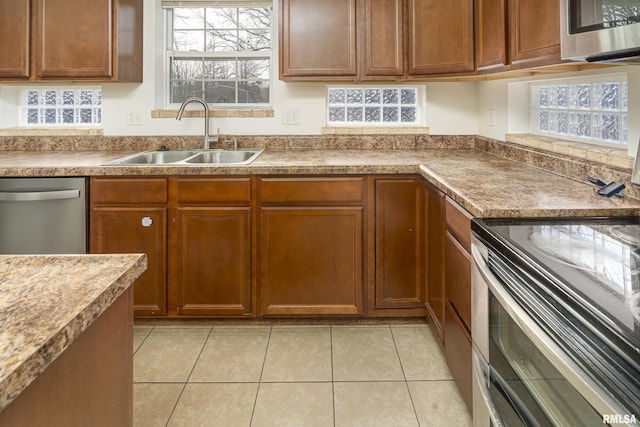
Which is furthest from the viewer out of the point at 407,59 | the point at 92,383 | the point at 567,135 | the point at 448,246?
the point at 407,59

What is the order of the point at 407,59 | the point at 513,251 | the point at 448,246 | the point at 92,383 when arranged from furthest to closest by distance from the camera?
the point at 407,59 < the point at 448,246 < the point at 513,251 < the point at 92,383

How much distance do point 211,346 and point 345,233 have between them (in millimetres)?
893

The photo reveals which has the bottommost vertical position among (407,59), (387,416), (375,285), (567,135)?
(387,416)

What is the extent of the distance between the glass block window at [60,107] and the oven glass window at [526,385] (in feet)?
9.76

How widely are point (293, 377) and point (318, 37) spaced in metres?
1.94

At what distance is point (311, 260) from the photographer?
2459 mm

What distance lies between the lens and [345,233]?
8.04 feet

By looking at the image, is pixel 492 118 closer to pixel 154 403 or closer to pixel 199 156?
pixel 199 156

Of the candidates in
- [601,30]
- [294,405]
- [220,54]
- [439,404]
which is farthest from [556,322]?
[220,54]

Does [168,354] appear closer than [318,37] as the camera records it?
Yes

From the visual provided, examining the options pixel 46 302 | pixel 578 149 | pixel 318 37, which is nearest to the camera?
pixel 46 302

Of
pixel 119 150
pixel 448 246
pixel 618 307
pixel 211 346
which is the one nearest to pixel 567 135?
pixel 448 246

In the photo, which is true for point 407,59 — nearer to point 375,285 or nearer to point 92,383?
point 375,285

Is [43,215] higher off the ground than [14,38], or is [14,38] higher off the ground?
[14,38]
